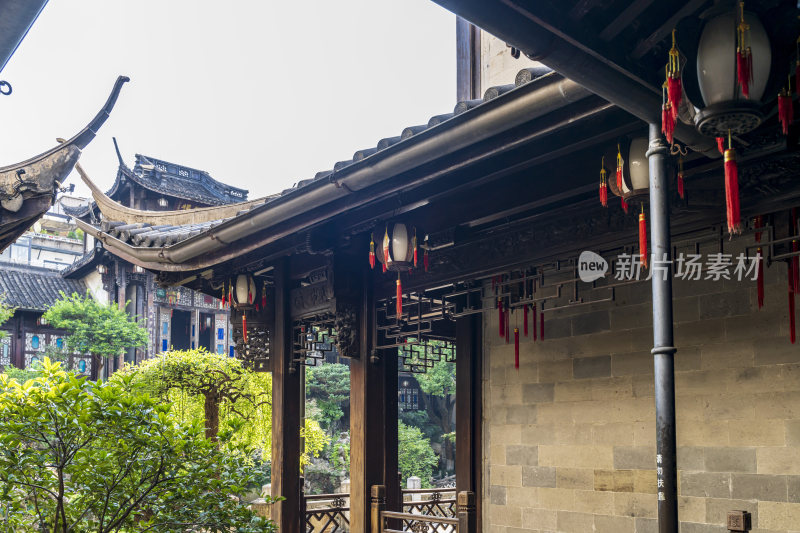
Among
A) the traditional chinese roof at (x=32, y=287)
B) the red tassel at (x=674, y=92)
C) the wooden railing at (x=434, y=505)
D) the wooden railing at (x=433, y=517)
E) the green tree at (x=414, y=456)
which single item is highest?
the traditional chinese roof at (x=32, y=287)

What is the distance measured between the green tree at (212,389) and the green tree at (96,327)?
991cm

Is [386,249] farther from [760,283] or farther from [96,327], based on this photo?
[96,327]

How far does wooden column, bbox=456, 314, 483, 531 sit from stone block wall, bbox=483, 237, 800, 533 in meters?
0.20

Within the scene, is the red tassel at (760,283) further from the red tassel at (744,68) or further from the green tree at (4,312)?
the green tree at (4,312)

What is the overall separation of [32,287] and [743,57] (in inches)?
977

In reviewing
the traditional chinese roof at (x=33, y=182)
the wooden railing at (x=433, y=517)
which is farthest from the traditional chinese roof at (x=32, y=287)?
the traditional chinese roof at (x=33, y=182)

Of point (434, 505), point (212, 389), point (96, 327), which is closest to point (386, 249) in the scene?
point (434, 505)

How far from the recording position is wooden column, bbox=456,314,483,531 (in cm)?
672

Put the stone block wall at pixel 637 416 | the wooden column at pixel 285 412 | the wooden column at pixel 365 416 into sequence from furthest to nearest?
the wooden column at pixel 285 412 < the wooden column at pixel 365 416 < the stone block wall at pixel 637 416

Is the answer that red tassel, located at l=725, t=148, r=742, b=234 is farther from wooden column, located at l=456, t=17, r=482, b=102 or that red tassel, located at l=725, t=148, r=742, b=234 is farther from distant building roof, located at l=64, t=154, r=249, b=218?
distant building roof, located at l=64, t=154, r=249, b=218

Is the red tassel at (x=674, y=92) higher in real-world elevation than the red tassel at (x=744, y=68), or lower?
lower

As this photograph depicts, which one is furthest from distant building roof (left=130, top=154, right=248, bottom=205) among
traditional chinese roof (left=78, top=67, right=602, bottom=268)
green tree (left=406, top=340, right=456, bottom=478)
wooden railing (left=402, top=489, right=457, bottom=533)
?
traditional chinese roof (left=78, top=67, right=602, bottom=268)

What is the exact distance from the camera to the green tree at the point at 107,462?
3857 mm

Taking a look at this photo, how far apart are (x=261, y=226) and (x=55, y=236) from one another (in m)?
28.1
